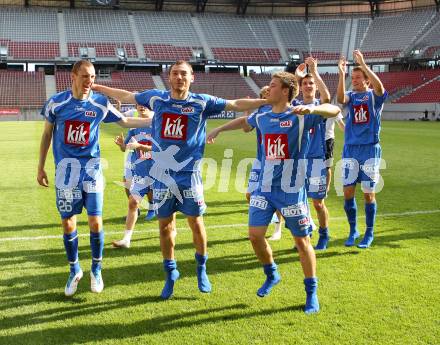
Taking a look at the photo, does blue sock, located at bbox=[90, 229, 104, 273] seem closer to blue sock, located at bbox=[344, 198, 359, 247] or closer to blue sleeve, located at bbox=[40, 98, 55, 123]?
blue sleeve, located at bbox=[40, 98, 55, 123]

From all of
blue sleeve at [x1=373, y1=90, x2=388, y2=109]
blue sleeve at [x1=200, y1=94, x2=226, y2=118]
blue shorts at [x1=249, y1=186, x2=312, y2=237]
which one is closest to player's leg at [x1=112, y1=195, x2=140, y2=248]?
blue sleeve at [x1=200, y1=94, x2=226, y2=118]

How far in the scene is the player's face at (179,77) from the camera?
4.53 m

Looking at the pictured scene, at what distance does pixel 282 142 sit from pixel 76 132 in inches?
82.6

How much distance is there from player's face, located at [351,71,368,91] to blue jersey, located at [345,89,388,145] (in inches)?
3.2

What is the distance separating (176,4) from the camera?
57844 mm

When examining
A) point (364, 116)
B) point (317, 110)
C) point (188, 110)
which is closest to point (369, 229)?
point (364, 116)

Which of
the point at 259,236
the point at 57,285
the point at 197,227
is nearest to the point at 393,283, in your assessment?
the point at 259,236

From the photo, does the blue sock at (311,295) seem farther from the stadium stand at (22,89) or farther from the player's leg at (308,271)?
the stadium stand at (22,89)

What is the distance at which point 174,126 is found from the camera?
4648 millimetres

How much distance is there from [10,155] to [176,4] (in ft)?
150

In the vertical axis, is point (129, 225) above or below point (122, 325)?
above

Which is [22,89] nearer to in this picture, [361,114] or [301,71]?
[361,114]

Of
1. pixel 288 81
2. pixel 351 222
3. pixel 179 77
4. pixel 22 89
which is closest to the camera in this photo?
pixel 288 81

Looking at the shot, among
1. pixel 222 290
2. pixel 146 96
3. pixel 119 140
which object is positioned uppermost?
pixel 146 96
